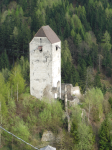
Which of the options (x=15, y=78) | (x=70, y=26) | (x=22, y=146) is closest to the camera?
(x=22, y=146)

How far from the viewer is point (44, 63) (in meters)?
37.8

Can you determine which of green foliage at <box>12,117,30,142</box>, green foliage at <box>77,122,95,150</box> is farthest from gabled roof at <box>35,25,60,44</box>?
green foliage at <box>77,122,95,150</box>

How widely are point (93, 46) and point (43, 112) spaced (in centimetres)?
3659

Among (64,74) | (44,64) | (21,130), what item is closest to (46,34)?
(44,64)

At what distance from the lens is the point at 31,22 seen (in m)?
73.5

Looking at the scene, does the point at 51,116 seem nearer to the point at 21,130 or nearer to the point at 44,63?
the point at 21,130

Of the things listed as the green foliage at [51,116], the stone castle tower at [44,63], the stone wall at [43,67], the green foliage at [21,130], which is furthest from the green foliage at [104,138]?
the green foliage at [21,130]

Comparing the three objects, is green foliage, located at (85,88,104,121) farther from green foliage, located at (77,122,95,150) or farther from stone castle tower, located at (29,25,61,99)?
green foliage, located at (77,122,95,150)

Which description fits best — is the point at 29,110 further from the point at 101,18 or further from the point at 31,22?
the point at 101,18

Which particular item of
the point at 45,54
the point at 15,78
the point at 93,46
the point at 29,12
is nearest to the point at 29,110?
the point at 15,78

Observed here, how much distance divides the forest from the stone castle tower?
149cm

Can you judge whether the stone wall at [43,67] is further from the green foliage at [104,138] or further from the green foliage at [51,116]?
the green foliage at [104,138]

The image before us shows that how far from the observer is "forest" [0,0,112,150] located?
3484 cm

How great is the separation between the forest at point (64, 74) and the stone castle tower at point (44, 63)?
149 centimetres
